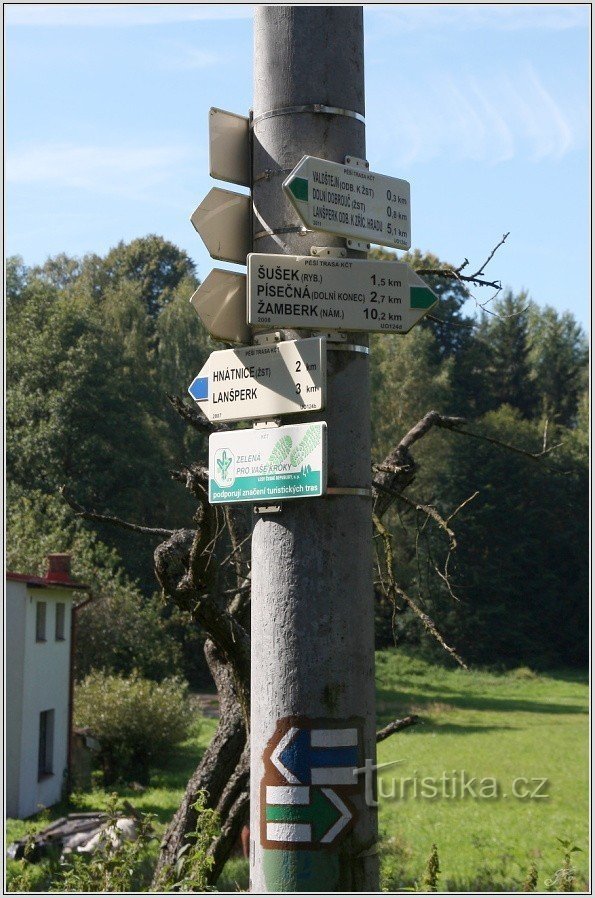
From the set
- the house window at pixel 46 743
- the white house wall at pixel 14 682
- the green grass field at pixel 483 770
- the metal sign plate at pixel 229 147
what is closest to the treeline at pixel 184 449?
the green grass field at pixel 483 770

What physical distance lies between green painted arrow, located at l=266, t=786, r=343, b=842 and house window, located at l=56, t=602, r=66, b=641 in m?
22.1

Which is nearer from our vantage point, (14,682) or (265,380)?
(265,380)

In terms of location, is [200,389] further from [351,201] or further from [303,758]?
[303,758]

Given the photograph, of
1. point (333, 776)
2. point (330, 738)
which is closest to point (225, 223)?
point (330, 738)

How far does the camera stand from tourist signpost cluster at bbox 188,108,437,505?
3.27 m

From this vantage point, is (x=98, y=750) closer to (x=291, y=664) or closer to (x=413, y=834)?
(x=413, y=834)

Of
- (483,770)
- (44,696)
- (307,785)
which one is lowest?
(483,770)

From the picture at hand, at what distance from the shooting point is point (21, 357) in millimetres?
45531

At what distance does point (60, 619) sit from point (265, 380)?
2235 cm

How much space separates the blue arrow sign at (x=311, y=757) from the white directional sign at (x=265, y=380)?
3.01ft

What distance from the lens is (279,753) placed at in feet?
10.3

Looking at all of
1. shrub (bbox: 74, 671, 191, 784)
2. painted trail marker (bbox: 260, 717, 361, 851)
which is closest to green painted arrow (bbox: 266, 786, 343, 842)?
painted trail marker (bbox: 260, 717, 361, 851)

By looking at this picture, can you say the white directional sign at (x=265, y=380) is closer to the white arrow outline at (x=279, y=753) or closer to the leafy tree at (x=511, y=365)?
the white arrow outline at (x=279, y=753)

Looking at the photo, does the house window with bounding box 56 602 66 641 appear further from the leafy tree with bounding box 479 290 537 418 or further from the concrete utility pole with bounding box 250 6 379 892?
the leafy tree with bounding box 479 290 537 418
